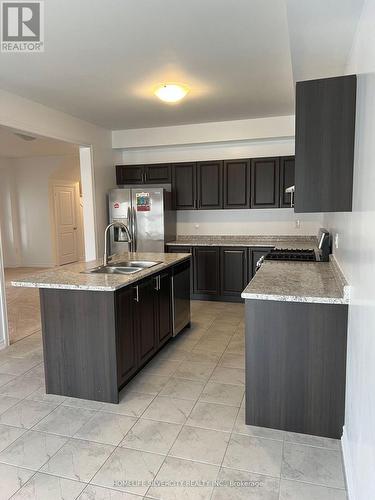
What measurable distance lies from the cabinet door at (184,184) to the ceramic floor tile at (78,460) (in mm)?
4045

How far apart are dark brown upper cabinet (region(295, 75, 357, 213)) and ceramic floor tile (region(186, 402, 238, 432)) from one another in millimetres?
1476

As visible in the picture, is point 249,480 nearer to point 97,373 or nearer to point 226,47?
point 97,373

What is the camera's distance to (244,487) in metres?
1.84

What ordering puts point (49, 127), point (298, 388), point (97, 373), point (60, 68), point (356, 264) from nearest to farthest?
point (356, 264) < point (298, 388) < point (97, 373) < point (60, 68) < point (49, 127)

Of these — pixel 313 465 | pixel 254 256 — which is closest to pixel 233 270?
pixel 254 256

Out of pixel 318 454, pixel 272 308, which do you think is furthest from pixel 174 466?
pixel 272 308

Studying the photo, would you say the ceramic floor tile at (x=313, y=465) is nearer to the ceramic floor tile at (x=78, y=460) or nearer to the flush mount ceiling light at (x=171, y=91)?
the ceramic floor tile at (x=78, y=460)

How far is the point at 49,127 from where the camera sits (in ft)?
14.2

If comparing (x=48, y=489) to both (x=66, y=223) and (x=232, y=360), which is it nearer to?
(x=232, y=360)

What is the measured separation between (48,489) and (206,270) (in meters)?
3.89

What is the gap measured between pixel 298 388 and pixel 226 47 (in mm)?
2549

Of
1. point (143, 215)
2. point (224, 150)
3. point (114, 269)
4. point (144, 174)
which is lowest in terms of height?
point (114, 269)

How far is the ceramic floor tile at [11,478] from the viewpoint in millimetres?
1833

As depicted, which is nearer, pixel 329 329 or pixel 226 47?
pixel 329 329
